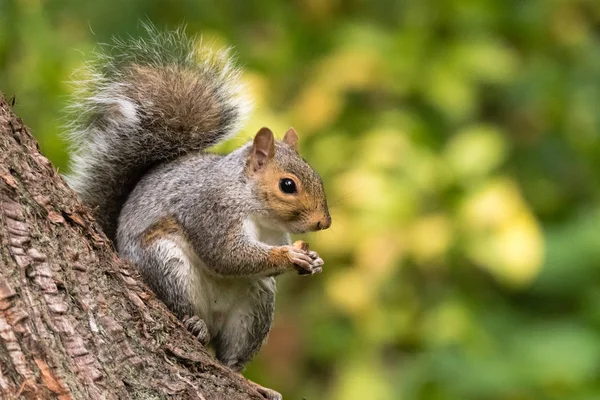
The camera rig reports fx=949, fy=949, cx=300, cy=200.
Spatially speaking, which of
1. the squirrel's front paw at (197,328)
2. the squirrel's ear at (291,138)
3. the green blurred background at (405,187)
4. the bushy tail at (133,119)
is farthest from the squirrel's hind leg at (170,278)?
the green blurred background at (405,187)

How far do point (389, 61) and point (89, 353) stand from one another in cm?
219

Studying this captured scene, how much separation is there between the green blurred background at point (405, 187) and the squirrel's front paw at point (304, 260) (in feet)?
3.16

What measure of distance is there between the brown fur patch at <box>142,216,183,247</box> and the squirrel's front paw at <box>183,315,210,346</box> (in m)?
0.18

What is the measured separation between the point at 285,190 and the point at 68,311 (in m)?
0.80

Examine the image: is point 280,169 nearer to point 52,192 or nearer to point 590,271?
point 52,192

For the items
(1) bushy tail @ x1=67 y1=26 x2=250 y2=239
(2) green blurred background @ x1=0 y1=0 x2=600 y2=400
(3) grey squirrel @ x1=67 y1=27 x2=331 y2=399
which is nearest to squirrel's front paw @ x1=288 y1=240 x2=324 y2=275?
(3) grey squirrel @ x1=67 y1=27 x2=331 y2=399

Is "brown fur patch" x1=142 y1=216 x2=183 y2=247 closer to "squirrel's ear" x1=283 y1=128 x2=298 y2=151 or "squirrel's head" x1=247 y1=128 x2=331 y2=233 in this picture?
"squirrel's head" x1=247 y1=128 x2=331 y2=233

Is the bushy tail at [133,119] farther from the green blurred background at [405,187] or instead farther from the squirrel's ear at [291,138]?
the green blurred background at [405,187]

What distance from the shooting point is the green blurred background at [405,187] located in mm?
3133

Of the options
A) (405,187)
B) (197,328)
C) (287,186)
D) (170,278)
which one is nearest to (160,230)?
(170,278)

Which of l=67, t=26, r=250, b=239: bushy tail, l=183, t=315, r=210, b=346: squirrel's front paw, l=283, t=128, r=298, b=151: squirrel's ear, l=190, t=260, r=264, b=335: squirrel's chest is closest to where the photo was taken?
l=183, t=315, r=210, b=346: squirrel's front paw

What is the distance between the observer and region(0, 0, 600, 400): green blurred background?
3.13 m

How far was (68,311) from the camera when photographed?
4.71 ft

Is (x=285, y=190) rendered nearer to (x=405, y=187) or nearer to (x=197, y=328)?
(x=197, y=328)
